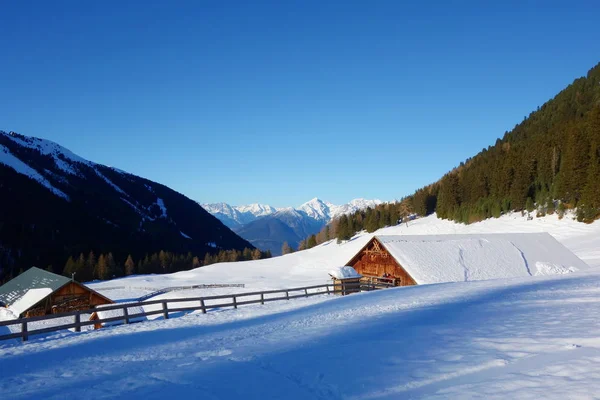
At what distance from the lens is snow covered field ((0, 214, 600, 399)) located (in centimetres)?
715

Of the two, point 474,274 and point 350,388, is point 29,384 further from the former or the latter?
point 474,274

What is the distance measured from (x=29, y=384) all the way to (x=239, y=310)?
42.9 ft

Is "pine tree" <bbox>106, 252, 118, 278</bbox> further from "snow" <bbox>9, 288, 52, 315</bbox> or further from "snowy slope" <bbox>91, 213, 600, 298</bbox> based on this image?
"snow" <bbox>9, 288, 52, 315</bbox>

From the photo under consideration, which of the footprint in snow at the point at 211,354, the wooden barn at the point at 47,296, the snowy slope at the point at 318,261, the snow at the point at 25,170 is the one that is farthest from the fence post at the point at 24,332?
the snow at the point at 25,170

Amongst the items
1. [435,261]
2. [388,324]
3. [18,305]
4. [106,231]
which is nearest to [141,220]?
[106,231]

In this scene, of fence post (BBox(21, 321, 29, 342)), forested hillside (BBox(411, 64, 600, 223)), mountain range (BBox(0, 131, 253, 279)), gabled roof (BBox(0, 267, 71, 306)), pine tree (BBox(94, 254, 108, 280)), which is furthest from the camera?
mountain range (BBox(0, 131, 253, 279))

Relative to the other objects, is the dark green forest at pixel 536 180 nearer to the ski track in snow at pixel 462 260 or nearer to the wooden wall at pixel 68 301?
the ski track in snow at pixel 462 260

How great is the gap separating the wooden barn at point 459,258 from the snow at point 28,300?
3009cm

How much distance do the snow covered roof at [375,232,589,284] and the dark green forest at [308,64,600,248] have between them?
26.6 m

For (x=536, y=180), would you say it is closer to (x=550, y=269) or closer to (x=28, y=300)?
(x=550, y=269)

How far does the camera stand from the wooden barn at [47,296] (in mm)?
34688

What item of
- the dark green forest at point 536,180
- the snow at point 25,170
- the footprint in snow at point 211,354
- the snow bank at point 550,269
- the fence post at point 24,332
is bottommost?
the snow bank at point 550,269

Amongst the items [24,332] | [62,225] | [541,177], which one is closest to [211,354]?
[24,332]

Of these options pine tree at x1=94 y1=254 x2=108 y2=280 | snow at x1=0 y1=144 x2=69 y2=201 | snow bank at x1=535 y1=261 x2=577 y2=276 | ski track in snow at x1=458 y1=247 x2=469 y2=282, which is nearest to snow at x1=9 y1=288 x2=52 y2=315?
ski track in snow at x1=458 y1=247 x2=469 y2=282
